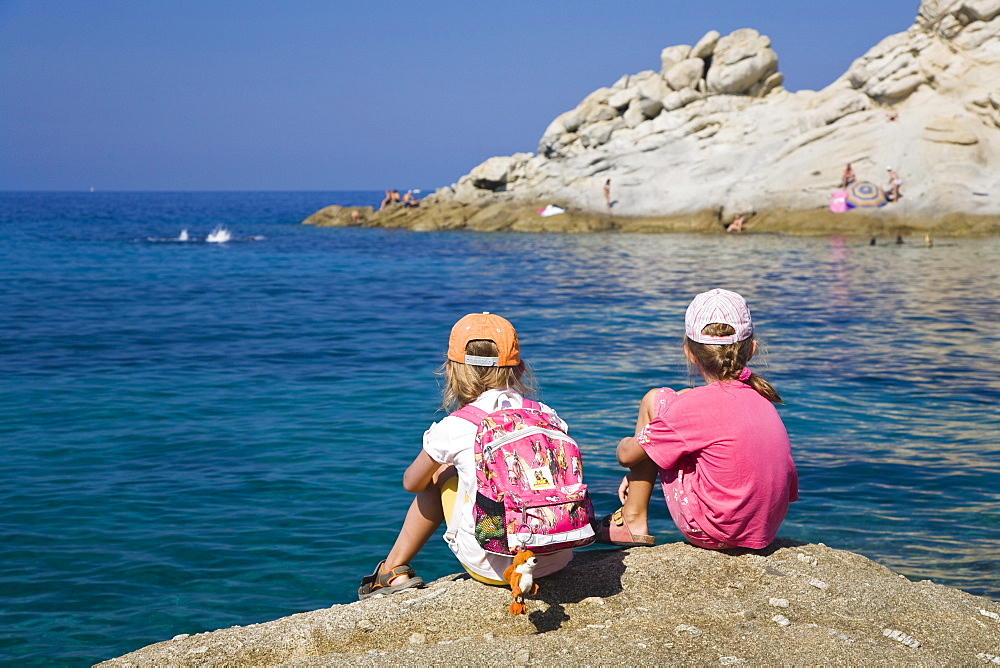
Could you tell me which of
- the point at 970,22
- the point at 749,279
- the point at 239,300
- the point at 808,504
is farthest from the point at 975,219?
the point at 808,504

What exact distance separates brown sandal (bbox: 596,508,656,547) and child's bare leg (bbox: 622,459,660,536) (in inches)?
1.0

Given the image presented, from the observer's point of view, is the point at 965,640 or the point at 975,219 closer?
the point at 965,640

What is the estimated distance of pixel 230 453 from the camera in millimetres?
8781

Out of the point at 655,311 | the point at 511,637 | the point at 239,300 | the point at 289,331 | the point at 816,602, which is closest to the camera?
the point at 511,637

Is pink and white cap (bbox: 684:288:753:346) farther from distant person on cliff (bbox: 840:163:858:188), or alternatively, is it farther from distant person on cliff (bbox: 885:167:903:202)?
distant person on cliff (bbox: 840:163:858:188)

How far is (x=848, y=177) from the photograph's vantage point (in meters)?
36.8

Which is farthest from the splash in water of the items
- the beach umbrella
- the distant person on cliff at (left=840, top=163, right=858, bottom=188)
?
the beach umbrella

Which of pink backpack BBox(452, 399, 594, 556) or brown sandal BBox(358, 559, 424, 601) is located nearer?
pink backpack BBox(452, 399, 594, 556)

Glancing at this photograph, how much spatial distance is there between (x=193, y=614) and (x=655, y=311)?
14035 mm

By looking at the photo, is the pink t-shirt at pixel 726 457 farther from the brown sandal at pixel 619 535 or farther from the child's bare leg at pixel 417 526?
the child's bare leg at pixel 417 526

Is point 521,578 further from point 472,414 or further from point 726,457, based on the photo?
point 726,457

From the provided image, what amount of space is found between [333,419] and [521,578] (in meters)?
6.76

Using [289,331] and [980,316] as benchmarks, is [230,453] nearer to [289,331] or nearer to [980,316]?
[289,331]

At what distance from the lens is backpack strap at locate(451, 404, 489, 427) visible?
3961mm
